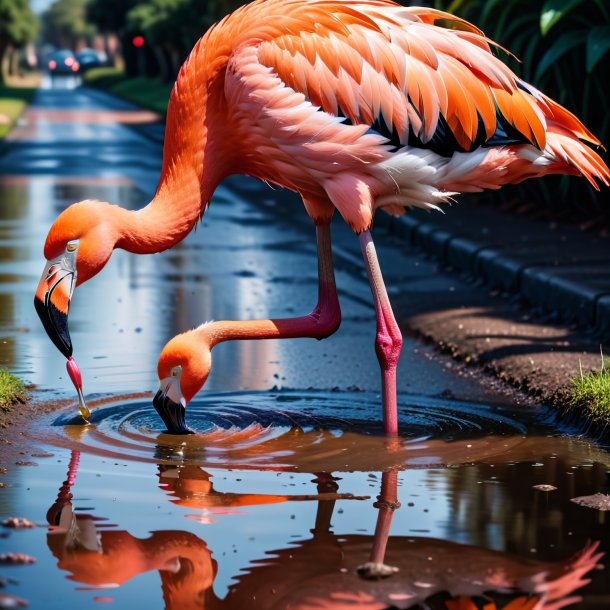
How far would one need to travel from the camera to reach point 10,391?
6.05m

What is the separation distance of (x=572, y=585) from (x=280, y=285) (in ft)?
19.5

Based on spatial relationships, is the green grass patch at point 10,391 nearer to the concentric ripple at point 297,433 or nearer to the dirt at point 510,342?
the concentric ripple at point 297,433

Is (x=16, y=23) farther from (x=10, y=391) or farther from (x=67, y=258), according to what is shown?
(x=67, y=258)

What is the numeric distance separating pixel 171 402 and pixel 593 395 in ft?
5.56

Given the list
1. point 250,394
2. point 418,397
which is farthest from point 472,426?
point 250,394

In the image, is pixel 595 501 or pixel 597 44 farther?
pixel 597 44

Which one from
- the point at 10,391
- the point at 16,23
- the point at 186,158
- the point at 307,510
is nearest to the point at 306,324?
the point at 186,158

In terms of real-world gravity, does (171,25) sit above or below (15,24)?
above

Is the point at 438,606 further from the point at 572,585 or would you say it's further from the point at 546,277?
the point at 546,277

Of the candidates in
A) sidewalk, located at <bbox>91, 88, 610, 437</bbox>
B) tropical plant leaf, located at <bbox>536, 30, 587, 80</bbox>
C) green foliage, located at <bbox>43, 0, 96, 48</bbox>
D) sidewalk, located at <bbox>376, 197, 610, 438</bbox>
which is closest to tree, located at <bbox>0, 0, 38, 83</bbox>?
sidewalk, located at <bbox>91, 88, 610, 437</bbox>

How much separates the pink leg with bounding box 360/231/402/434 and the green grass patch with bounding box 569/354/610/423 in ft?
2.52

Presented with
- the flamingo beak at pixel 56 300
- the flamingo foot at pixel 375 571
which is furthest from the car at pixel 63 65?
the flamingo foot at pixel 375 571

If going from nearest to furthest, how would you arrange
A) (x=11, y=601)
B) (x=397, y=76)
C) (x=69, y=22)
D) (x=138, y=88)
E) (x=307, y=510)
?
1. (x=11, y=601)
2. (x=307, y=510)
3. (x=397, y=76)
4. (x=138, y=88)
5. (x=69, y=22)

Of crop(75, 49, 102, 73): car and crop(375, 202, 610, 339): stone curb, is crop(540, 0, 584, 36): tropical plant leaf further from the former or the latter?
crop(75, 49, 102, 73): car
